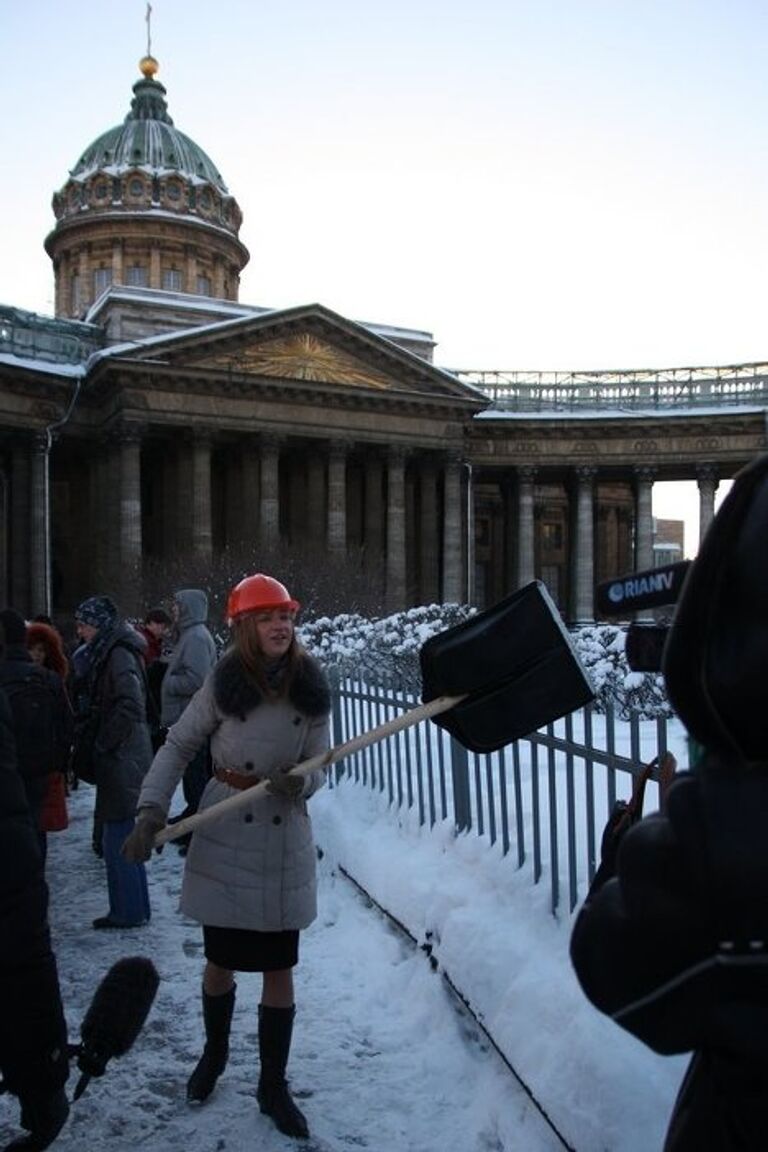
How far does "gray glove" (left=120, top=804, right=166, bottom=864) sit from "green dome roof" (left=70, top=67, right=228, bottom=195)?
56.9 metres

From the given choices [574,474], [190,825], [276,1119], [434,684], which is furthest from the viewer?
[574,474]

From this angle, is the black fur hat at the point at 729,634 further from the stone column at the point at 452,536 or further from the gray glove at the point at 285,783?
the stone column at the point at 452,536

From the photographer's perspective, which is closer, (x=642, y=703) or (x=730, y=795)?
(x=730, y=795)

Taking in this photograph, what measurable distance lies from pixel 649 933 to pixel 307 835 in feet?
8.76

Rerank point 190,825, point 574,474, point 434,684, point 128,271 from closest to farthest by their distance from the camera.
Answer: point 434,684, point 190,825, point 574,474, point 128,271

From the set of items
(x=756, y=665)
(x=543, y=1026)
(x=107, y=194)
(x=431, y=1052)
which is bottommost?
(x=431, y=1052)

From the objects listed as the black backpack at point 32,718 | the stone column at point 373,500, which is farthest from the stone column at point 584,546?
the black backpack at point 32,718

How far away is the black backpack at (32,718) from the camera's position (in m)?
5.33

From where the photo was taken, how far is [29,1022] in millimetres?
2795

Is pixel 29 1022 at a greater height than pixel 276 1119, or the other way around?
pixel 29 1022

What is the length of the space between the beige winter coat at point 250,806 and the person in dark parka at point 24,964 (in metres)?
1.00

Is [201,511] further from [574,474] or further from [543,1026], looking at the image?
[543,1026]

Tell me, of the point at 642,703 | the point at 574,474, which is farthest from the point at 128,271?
the point at 642,703

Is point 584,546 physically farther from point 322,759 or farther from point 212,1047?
point 322,759
